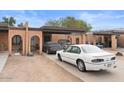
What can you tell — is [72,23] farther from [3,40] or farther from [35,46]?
[3,40]

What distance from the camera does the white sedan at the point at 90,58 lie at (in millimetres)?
9070

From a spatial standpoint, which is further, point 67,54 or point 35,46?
point 35,46

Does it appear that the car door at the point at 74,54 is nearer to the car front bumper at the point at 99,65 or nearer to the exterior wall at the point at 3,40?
the car front bumper at the point at 99,65

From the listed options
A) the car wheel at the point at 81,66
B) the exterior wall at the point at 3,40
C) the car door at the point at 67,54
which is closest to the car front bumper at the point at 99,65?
the car wheel at the point at 81,66

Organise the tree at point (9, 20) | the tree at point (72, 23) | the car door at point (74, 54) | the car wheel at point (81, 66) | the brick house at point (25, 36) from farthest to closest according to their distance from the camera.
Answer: the tree at point (72, 23) < the tree at point (9, 20) < the brick house at point (25, 36) < the car door at point (74, 54) < the car wheel at point (81, 66)

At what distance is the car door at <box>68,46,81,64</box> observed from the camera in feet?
34.8

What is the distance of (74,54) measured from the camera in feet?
35.9

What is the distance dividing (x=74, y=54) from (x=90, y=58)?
188cm

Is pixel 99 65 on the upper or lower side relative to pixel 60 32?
lower

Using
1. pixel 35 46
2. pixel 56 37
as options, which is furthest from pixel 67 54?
pixel 56 37

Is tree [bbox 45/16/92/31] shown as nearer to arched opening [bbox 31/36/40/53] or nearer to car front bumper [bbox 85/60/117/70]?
arched opening [bbox 31/36/40/53]

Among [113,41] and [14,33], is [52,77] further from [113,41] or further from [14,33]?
[113,41]

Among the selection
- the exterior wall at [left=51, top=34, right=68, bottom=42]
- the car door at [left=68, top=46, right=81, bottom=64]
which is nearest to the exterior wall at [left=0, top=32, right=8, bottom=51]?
the exterior wall at [left=51, top=34, right=68, bottom=42]
